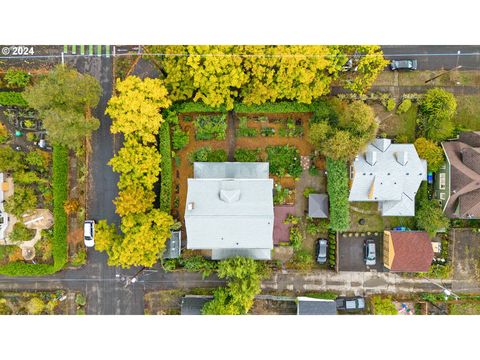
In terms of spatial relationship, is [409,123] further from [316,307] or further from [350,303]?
[316,307]

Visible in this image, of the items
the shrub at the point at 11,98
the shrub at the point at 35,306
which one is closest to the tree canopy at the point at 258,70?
the shrub at the point at 11,98

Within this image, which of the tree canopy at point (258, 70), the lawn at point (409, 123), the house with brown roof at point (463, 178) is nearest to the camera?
the tree canopy at point (258, 70)

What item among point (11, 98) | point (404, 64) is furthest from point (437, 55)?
point (11, 98)

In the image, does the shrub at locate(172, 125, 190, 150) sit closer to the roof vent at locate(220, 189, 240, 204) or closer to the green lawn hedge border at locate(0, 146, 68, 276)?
the roof vent at locate(220, 189, 240, 204)

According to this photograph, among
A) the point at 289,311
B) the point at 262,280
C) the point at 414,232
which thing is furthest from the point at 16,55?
the point at 414,232

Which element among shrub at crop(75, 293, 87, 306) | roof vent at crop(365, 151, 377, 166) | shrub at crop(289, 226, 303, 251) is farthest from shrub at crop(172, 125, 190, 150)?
shrub at crop(75, 293, 87, 306)

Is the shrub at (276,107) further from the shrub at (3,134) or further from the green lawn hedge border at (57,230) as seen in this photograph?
the shrub at (3,134)
